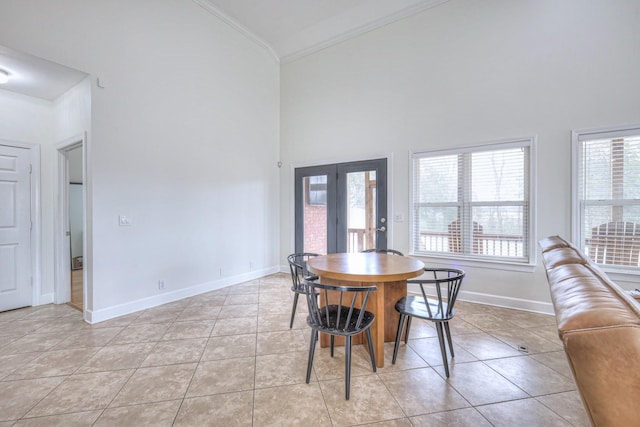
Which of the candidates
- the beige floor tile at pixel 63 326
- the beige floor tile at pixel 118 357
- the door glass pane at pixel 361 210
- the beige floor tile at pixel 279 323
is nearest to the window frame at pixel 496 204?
the door glass pane at pixel 361 210

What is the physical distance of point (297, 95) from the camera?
5.31 meters

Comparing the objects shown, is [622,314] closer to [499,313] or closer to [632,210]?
[499,313]

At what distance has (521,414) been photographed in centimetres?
170

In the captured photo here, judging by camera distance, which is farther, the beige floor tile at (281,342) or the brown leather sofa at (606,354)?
the beige floor tile at (281,342)

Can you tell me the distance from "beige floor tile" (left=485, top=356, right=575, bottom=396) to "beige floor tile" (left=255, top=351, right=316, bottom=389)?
1.47 m

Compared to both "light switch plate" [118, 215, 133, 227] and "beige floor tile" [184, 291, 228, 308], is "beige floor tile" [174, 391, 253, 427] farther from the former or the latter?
"light switch plate" [118, 215, 133, 227]

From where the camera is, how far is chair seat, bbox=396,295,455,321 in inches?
81.6

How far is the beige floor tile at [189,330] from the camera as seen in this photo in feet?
9.08

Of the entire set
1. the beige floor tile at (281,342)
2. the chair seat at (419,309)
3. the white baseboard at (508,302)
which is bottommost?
the beige floor tile at (281,342)

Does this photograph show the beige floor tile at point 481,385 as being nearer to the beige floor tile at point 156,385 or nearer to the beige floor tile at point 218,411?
the beige floor tile at point 218,411

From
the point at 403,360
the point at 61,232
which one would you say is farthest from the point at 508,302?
the point at 61,232

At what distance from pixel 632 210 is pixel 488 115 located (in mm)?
1794

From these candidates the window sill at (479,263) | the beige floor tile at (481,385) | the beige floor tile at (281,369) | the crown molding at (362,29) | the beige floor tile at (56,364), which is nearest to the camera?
the beige floor tile at (481,385)

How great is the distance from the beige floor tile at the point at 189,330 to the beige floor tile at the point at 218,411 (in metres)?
1.02
